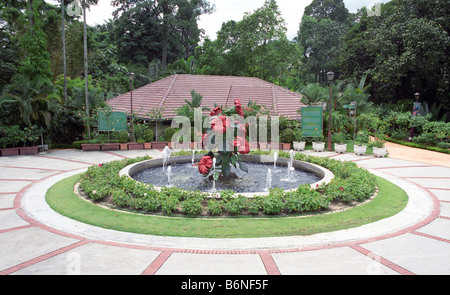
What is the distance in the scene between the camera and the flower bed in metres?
7.93

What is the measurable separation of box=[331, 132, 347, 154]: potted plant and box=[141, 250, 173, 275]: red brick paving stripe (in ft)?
49.6

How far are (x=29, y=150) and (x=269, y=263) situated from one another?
16.4 m

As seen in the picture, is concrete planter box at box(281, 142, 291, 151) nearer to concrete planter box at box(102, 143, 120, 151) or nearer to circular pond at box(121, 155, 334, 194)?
circular pond at box(121, 155, 334, 194)

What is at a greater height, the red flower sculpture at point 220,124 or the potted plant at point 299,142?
the red flower sculpture at point 220,124

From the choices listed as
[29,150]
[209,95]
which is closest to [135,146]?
[29,150]

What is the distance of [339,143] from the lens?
65.6 ft

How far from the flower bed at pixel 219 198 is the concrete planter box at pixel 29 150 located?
9.38 m

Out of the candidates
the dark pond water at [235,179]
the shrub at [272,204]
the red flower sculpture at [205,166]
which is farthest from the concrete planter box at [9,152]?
the shrub at [272,204]

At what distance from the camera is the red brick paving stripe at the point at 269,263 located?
5.26 m

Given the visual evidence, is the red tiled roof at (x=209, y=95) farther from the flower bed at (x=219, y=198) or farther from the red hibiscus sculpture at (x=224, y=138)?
the flower bed at (x=219, y=198)

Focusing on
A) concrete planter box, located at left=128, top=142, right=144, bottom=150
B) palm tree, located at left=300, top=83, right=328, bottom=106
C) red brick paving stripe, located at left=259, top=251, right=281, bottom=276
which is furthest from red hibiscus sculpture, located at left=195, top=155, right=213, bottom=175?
palm tree, located at left=300, top=83, right=328, bottom=106

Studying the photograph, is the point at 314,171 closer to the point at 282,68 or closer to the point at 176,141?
the point at 176,141

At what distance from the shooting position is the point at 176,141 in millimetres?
20047

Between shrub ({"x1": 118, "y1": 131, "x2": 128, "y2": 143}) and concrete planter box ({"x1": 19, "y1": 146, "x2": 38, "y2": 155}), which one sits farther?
shrub ({"x1": 118, "y1": 131, "x2": 128, "y2": 143})
